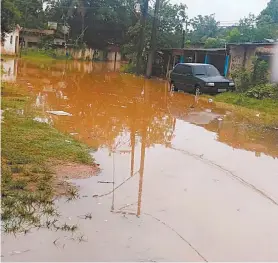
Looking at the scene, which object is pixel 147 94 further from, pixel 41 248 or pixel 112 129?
pixel 41 248

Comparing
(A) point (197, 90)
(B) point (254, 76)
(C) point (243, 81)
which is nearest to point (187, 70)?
(A) point (197, 90)

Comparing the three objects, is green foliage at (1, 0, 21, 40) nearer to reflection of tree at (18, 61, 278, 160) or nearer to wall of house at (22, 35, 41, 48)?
reflection of tree at (18, 61, 278, 160)

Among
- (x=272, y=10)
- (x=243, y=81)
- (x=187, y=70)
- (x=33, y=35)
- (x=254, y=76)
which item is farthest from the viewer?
(x=33, y=35)

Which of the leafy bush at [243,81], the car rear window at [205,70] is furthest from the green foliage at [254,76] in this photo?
the car rear window at [205,70]

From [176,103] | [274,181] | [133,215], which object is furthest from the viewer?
[176,103]

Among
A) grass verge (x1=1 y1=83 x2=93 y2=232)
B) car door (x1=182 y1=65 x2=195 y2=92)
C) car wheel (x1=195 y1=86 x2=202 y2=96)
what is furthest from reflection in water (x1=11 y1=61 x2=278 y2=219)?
car door (x1=182 y1=65 x2=195 y2=92)

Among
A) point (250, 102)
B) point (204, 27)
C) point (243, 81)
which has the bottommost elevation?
point (250, 102)

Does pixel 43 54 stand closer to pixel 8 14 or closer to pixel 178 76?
pixel 178 76

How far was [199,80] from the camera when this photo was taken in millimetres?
23297

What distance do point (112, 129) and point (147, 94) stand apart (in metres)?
11.1

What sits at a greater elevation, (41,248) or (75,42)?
(75,42)

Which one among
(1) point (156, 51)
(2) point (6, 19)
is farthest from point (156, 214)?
(1) point (156, 51)

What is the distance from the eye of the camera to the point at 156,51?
125 ft

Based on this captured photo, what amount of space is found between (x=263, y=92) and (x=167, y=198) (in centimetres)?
1537
